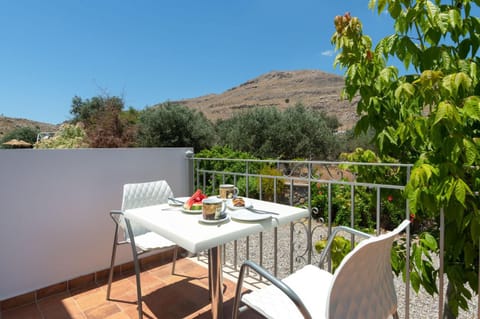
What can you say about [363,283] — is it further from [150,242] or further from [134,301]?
[134,301]

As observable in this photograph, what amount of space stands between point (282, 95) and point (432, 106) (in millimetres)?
28468

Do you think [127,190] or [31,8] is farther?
[31,8]

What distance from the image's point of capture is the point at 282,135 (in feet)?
32.7

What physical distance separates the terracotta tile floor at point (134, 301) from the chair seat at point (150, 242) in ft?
1.63

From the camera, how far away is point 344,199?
5344 mm

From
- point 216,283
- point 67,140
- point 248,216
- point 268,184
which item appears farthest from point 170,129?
point 248,216

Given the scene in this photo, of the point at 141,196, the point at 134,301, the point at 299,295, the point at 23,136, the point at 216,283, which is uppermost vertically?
the point at 23,136

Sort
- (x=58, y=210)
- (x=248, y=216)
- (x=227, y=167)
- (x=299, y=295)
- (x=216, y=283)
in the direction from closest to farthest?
(x=299, y=295)
(x=248, y=216)
(x=216, y=283)
(x=58, y=210)
(x=227, y=167)

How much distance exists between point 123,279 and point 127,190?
3.08ft

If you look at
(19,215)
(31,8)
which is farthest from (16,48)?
(19,215)

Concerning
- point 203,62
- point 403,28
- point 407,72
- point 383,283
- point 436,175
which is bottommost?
point 383,283

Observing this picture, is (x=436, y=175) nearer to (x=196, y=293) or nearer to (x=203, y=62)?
(x=196, y=293)

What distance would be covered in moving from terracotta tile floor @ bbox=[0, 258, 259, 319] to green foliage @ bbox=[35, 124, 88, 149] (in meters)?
6.74

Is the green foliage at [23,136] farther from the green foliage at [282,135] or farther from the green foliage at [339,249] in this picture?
the green foliage at [339,249]
